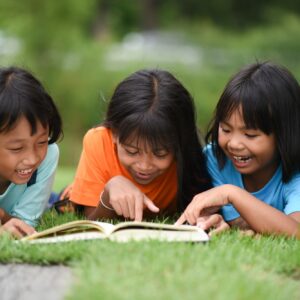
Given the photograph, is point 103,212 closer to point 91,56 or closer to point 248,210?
point 248,210

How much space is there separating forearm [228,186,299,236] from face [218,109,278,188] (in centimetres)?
26

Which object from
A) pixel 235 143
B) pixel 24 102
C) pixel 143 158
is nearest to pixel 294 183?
pixel 235 143

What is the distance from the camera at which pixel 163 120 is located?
3426 millimetres

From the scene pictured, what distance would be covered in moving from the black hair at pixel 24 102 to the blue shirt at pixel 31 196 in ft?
0.69

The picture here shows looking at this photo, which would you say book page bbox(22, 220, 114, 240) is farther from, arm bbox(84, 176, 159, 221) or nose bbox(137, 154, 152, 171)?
nose bbox(137, 154, 152, 171)

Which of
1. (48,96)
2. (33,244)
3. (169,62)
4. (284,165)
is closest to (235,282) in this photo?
(33,244)

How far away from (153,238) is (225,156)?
1.07m

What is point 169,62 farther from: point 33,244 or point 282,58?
point 33,244

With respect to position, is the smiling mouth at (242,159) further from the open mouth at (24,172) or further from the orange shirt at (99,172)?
the open mouth at (24,172)

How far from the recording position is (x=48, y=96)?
11.6ft

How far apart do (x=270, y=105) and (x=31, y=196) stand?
3.98ft

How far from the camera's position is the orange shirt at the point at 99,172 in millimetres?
3760

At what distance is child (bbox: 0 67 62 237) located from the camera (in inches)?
129

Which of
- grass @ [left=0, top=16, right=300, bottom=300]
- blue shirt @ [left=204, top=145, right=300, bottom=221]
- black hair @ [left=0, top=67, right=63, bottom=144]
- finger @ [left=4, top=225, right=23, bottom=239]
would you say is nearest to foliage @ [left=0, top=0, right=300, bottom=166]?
blue shirt @ [left=204, top=145, right=300, bottom=221]
